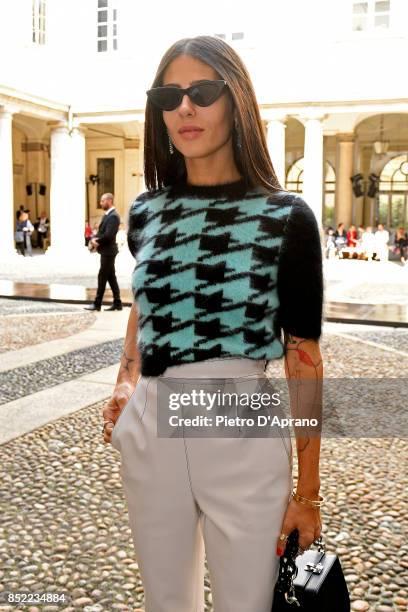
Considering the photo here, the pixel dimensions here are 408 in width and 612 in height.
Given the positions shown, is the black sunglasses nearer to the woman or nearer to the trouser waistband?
the woman

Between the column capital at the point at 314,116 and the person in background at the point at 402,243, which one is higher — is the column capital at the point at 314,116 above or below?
above

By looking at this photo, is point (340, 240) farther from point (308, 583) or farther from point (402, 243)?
point (308, 583)

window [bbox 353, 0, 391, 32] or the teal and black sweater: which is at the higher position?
window [bbox 353, 0, 391, 32]

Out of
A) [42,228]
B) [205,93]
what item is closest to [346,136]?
[42,228]

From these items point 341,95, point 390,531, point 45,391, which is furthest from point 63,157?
point 390,531

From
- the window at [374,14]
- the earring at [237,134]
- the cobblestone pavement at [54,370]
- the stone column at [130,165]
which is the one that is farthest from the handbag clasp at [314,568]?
the stone column at [130,165]

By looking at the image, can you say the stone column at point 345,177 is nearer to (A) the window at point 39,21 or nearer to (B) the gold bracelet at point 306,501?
(A) the window at point 39,21

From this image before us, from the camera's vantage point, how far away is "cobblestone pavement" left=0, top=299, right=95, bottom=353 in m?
7.86

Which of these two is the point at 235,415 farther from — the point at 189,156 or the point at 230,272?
the point at 189,156

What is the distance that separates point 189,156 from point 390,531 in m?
2.16

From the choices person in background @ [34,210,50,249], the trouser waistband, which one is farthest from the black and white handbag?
person in background @ [34,210,50,249]

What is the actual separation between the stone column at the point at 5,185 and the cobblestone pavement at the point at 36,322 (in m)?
9.97

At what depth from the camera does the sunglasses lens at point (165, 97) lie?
1429 millimetres

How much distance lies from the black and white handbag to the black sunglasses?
2.73ft
